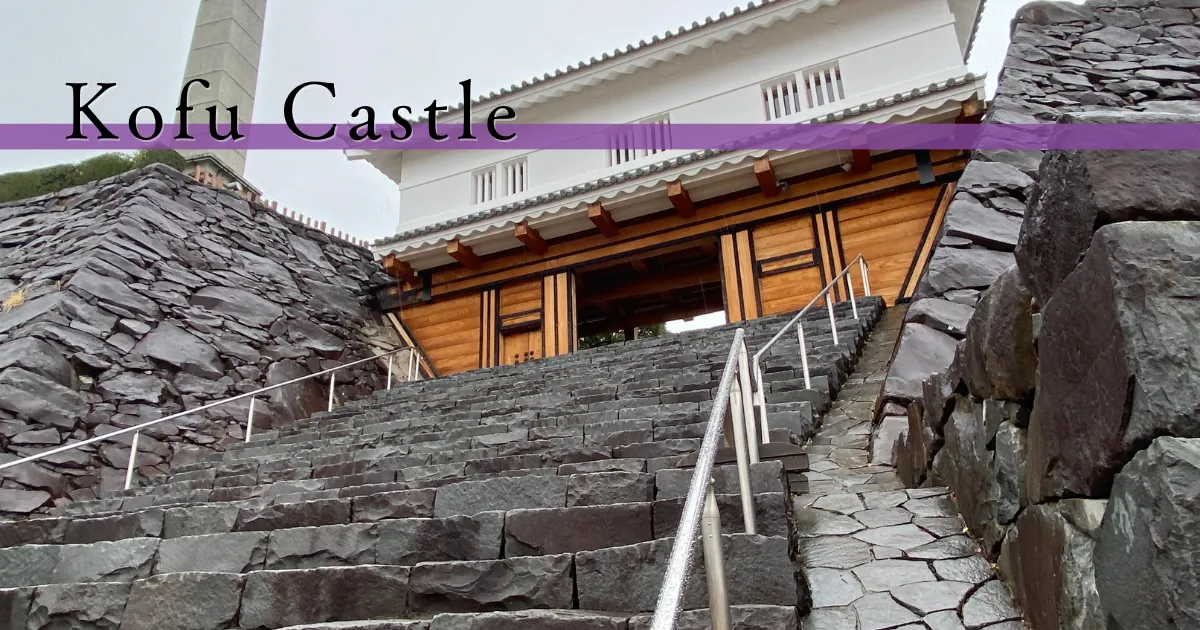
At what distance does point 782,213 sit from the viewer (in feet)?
34.2

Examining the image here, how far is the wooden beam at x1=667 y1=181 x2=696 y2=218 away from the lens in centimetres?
1033

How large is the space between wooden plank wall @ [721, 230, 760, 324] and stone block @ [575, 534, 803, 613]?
25.8 ft

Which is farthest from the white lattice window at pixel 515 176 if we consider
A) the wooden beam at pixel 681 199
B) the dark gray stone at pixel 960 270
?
the dark gray stone at pixel 960 270

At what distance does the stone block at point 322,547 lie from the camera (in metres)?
3.13

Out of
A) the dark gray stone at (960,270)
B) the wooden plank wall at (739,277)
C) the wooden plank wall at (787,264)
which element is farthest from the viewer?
the wooden plank wall at (739,277)

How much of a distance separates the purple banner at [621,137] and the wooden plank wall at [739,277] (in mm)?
1398

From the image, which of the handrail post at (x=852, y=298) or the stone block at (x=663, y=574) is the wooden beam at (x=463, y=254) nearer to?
the handrail post at (x=852, y=298)

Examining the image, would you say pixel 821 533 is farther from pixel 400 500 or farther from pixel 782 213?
pixel 782 213

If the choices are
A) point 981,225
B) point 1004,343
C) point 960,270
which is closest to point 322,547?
point 1004,343

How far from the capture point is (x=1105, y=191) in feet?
5.92

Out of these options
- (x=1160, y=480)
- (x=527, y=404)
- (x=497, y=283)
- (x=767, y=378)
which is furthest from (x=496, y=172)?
(x=1160, y=480)

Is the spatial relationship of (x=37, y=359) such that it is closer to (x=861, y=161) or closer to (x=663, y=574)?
(x=663, y=574)

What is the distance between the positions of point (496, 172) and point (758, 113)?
500cm

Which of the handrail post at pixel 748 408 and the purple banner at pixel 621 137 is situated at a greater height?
the purple banner at pixel 621 137
